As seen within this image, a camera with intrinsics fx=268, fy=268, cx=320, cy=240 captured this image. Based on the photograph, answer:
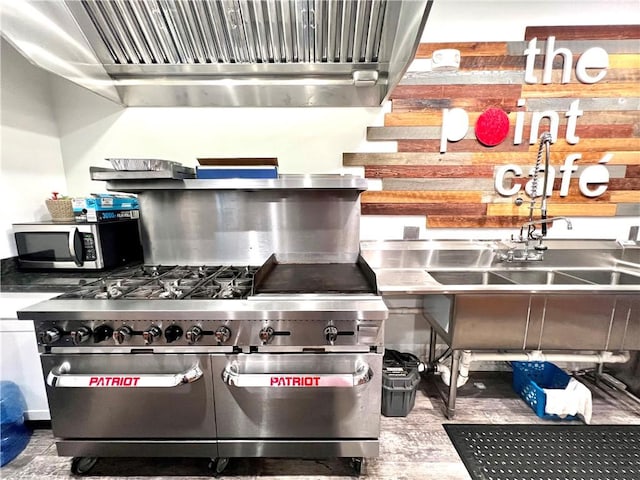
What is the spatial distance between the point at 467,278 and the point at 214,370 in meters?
1.65

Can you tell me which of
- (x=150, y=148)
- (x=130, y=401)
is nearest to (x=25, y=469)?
(x=130, y=401)

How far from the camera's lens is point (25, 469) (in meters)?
1.25

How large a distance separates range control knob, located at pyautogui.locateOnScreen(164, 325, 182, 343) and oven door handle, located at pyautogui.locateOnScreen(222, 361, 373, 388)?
250 millimetres

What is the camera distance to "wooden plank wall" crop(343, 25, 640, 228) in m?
1.69

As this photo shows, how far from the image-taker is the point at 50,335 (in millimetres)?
1031

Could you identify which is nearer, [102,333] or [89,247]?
[102,333]

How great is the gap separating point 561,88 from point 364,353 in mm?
2081

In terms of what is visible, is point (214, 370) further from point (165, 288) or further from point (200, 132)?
point (200, 132)

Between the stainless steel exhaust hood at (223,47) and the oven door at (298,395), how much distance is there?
4.09ft

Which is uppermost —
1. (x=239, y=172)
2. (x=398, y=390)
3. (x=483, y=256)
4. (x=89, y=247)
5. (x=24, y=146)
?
(x=24, y=146)

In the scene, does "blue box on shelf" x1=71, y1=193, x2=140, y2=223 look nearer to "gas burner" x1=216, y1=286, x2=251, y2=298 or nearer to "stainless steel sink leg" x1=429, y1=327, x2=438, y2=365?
"gas burner" x1=216, y1=286, x2=251, y2=298

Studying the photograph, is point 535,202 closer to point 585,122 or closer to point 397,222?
point 585,122

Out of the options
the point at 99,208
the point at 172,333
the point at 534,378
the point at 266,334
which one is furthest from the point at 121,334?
the point at 534,378

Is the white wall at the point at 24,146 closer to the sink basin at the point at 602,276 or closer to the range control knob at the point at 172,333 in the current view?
the range control knob at the point at 172,333
